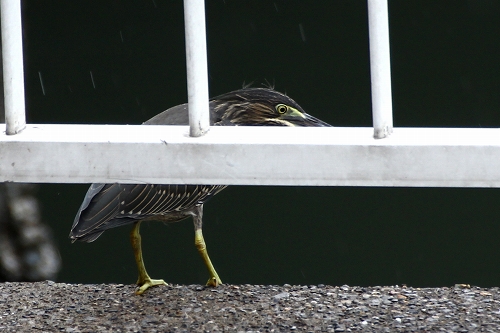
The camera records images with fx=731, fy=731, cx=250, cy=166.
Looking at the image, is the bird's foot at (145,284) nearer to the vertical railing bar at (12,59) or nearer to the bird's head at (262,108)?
the bird's head at (262,108)

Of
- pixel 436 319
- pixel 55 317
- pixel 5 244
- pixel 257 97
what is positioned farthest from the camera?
pixel 5 244

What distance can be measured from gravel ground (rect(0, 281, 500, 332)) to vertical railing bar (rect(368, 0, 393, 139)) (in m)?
0.92

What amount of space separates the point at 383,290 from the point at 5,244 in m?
4.32

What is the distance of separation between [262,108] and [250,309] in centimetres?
191

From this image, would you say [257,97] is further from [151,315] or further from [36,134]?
[36,134]

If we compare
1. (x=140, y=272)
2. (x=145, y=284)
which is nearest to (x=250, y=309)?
(x=145, y=284)

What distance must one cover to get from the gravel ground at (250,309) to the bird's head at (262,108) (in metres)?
1.44

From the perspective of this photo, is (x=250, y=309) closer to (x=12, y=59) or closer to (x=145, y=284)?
(x=145, y=284)

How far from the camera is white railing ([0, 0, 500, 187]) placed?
151cm

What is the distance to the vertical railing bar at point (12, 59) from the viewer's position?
5.07ft

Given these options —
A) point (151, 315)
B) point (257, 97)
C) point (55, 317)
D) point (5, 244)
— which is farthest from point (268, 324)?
point (5, 244)

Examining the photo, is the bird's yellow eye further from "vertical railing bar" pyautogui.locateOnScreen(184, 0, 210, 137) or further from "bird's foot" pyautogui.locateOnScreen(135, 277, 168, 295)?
"vertical railing bar" pyautogui.locateOnScreen(184, 0, 210, 137)

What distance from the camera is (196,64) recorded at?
154 centimetres

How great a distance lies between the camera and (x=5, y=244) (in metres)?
6.25
